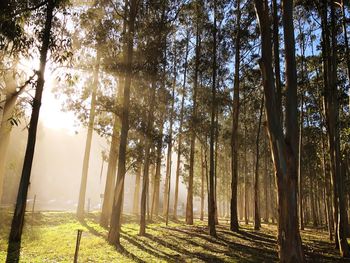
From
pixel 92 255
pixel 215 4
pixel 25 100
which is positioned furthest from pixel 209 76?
pixel 92 255

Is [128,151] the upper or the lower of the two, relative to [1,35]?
lower

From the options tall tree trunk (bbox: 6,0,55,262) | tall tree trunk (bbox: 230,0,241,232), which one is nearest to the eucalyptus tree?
tall tree trunk (bbox: 6,0,55,262)

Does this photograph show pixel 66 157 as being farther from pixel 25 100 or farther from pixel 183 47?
pixel 25 100

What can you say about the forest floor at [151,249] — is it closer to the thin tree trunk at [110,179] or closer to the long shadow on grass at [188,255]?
the long shadow on grass at [188,255]

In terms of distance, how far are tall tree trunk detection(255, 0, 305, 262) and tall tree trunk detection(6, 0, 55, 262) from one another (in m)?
7.01

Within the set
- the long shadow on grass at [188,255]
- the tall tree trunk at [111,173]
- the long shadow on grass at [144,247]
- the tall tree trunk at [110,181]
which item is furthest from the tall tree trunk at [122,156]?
the tall tree trunk at [110,181]

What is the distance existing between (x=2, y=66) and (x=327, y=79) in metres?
13.6

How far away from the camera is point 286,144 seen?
8.33 metres

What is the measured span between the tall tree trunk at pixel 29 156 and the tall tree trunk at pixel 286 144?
7013mm

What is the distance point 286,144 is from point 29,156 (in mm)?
7939

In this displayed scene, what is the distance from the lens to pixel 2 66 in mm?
10805

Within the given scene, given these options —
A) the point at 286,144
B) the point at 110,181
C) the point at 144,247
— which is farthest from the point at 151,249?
the point at 110,181

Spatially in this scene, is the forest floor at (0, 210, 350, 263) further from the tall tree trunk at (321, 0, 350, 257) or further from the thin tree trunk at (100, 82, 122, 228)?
the thin tree trunk at (100, 82, 122, 228)

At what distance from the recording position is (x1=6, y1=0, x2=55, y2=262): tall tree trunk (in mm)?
9766
